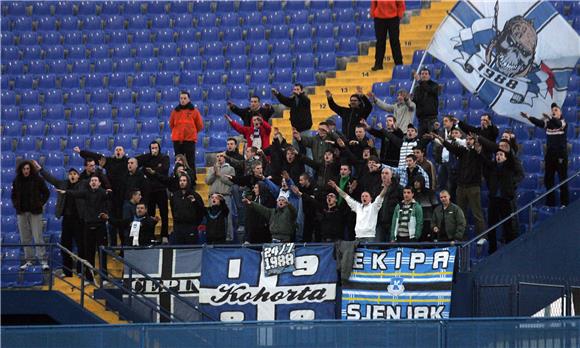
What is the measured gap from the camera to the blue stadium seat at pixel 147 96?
92.1ft

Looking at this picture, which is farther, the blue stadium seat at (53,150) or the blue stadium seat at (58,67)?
the blue stadium seat at (58,67)

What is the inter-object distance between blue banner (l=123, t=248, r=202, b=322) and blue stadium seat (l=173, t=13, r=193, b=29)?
31.4 feet

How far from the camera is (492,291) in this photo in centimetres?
2097

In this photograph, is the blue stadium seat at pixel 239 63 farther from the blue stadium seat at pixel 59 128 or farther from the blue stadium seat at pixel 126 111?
the blue stadium seat at pixel 59 128

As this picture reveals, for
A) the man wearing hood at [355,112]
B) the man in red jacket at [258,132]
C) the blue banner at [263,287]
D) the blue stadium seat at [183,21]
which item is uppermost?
the blue stadium seat at [183,21]

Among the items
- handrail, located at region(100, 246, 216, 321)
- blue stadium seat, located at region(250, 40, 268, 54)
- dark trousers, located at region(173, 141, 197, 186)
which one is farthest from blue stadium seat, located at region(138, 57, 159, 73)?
handrail, located at region(100, 246, 216, 321)

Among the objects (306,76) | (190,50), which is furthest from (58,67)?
(306,76)

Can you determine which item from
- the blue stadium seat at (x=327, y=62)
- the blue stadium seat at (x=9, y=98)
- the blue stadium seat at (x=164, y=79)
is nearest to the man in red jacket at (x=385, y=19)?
the blue stadium seat at (x=327, y=62)

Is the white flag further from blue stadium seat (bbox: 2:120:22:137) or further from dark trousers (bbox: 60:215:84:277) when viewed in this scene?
blue stadium seat (bbox: 2:120:22:137)

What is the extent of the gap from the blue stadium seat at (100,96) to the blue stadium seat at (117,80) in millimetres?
403

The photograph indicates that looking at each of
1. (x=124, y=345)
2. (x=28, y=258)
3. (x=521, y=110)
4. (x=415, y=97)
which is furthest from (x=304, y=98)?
(x=124, y=345)

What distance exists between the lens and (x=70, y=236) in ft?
74.0

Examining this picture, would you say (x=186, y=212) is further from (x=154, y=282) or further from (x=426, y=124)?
(x=426, y=124)

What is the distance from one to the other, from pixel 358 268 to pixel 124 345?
16.5ft
